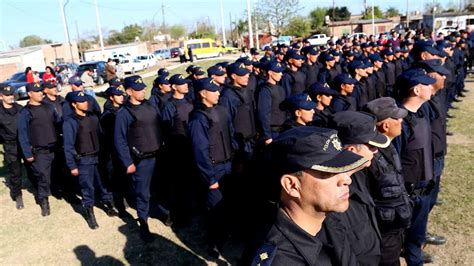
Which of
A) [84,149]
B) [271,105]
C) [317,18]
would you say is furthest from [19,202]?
[317,18]

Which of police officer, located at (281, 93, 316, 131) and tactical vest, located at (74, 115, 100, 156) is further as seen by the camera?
tactical vest, located at (74, 115, 100, 156)

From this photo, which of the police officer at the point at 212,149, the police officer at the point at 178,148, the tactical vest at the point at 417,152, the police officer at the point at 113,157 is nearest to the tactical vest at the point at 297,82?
the police officer at the point at 178,148

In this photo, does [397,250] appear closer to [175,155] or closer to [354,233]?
[354,233]

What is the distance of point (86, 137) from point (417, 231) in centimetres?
425

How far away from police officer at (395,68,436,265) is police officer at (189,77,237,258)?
1928 mm

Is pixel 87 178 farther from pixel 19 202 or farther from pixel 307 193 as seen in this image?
pixel 307 193

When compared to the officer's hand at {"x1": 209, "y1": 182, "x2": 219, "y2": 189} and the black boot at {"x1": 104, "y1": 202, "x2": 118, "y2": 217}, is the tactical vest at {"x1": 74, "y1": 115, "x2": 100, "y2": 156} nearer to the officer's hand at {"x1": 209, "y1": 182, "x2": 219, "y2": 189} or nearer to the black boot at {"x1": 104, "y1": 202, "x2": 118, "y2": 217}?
the black boot at {"x1": 104, "y1": 202, "x2": 118, "y2": 217}

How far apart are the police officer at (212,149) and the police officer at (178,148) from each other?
101cm

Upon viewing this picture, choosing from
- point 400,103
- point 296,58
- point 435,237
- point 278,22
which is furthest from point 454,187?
point 278,22

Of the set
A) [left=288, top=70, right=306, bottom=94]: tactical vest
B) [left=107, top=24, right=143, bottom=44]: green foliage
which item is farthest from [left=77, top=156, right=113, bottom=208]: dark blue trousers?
[left=107, top=24, right=143, bottom=44]: green foliage

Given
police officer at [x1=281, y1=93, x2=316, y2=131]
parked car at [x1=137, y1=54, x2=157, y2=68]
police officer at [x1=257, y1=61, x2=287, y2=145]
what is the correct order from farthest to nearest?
parked car at [x1=137, y1=54, x2=157, y2=68]
police officer at [x1=257, y1=61, x2=287, y2=145]
police officer at [x1=281, y1=93, x2=316, y2=131]

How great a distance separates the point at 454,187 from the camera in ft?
18.8

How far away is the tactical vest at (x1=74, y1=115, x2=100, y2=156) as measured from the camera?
5535 millimetres

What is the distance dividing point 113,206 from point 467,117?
8.05 meters
